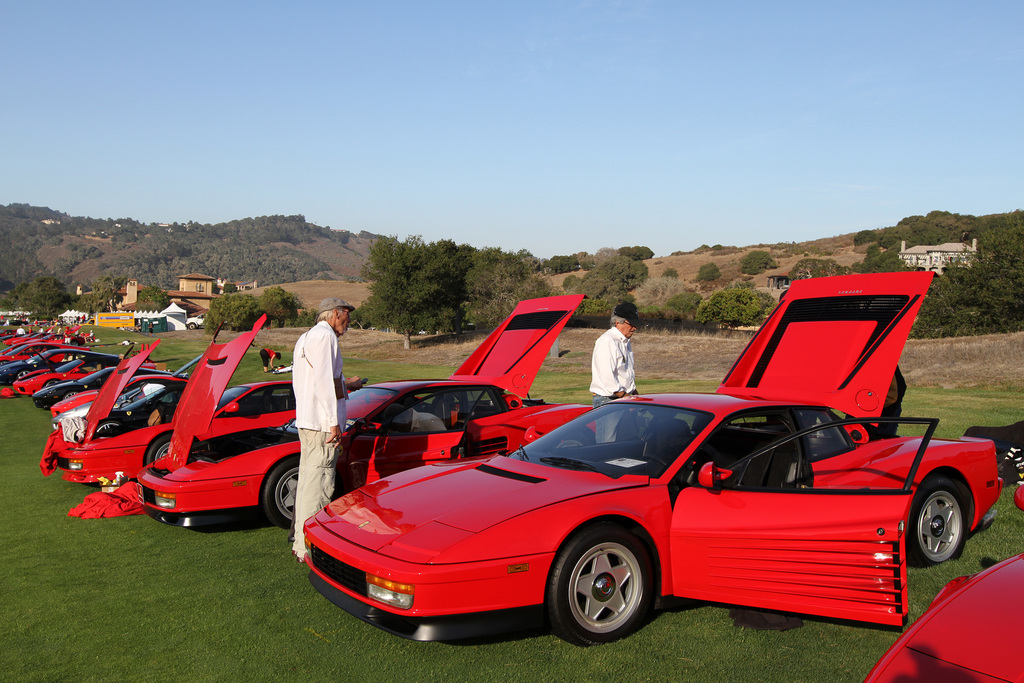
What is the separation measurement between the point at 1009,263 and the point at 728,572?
4972cm

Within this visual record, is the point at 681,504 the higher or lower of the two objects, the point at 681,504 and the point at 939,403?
the higher

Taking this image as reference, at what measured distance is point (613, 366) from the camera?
705 centimetres

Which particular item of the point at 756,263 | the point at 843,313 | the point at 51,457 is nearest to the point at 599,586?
the point at 843,313

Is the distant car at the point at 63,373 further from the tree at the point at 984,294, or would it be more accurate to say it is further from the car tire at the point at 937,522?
the tree at the point at 984,294

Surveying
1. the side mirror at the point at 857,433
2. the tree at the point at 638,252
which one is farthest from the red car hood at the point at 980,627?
the tree at the point at 638,252

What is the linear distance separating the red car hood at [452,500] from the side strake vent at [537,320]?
12.3 ft

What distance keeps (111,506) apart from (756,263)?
10698 centimetres

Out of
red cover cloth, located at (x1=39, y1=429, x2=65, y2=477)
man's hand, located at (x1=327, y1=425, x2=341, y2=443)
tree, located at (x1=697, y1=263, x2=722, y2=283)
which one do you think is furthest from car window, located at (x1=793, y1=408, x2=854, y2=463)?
tree, located at (x1=697, y1=263, x2=722, y2=283)

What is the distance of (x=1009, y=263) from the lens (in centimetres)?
4306

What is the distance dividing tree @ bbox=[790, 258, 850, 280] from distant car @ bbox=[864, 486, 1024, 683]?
281 ft

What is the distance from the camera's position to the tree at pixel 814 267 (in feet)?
273

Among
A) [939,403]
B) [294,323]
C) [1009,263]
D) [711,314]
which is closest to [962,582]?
[939,403]

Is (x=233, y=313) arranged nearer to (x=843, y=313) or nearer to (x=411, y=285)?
(x=411, y=285)

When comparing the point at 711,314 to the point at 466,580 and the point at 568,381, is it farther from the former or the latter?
the point at 466,580
